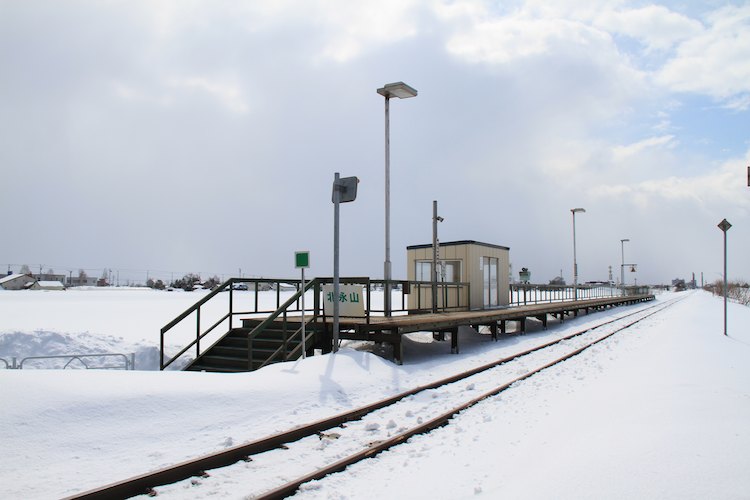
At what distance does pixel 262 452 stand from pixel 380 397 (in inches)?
108

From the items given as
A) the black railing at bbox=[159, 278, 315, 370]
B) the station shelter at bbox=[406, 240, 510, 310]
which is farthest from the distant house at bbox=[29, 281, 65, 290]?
the station shelter at bbox=[406, 240, 510, 310]

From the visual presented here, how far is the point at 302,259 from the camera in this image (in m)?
9.46

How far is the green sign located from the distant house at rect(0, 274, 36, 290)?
2266 inches

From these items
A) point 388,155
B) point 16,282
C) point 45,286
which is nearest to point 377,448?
point 388,155

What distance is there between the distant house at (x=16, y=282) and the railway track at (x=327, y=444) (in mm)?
60166

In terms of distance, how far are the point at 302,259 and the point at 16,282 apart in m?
64.2

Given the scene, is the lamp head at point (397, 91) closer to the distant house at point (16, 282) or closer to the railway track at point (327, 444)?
the railway track at point (327, 444)

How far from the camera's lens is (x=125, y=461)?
4.91m

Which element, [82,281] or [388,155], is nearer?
[388,155]

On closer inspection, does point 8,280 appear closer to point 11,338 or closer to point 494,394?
point 11,338

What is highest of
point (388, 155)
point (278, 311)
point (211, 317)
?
point (388, 155)

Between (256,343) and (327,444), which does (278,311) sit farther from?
(327,444)

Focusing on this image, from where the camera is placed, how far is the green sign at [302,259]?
938cm

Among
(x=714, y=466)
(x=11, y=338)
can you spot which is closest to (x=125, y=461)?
(x=714, y=466)
